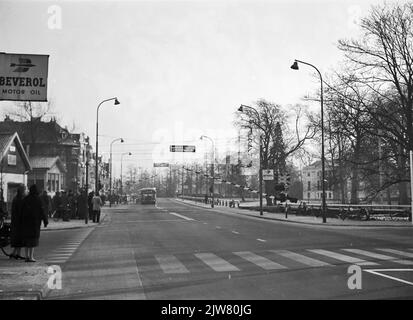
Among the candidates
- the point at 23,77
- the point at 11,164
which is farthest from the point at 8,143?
the point at 23,77

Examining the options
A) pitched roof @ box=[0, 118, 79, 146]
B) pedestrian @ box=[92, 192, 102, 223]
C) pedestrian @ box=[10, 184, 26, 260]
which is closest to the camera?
pedestrian @ box=[10, 184, 26, 260]

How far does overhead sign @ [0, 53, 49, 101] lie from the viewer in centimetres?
1120

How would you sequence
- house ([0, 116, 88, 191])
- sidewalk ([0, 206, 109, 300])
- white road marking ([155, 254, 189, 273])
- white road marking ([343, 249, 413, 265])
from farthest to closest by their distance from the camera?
1. house ([0, 116, 88, 191])
2. white road marking ([343, 249, 413, 265])
3. white road marking ([155, 254, 189, 273])
4. sidewalk ([0, 206, 109, 300])

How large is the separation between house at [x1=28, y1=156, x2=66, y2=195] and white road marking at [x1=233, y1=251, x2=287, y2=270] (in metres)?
41.8

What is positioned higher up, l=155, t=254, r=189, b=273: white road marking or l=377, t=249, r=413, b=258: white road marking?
l=155, t=254, r=189, b=273: white road marking

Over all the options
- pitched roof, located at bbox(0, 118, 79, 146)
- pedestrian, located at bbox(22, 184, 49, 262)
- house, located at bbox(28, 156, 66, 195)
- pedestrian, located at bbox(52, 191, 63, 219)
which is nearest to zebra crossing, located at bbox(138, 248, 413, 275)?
pedestrian, located at bbox(22, 184, 49, 262)

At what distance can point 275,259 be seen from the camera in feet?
41.4

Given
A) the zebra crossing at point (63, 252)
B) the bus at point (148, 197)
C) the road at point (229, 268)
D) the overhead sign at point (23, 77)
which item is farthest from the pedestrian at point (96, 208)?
the bus at point (148, 197)

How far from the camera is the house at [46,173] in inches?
2078

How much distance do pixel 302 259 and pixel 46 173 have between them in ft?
150

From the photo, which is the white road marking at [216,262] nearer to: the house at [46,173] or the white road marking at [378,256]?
the white road marking at [378,256]

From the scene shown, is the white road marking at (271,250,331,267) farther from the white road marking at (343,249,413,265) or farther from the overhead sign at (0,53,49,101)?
the overhead sign at (0,53,49,101)

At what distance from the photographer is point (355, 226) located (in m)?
27.7
